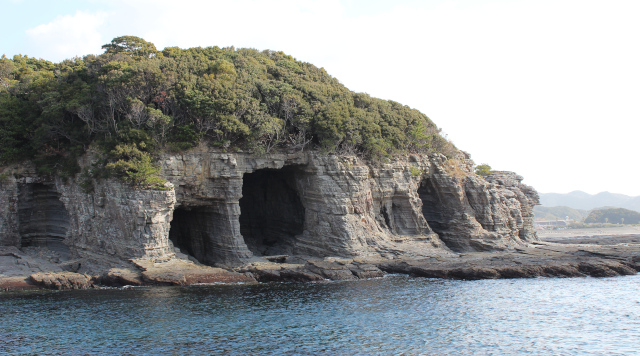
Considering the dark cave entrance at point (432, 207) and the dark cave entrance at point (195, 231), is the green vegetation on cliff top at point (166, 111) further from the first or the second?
the dark cave entrance at point (195, 231)

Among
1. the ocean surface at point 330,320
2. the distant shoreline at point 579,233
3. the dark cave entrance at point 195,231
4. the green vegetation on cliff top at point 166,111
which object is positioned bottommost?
the ocean surface at point 330,320

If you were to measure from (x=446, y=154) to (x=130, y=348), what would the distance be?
41703 millimetres

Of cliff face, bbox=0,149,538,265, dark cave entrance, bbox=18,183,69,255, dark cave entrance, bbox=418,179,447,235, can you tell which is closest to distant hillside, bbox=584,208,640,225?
cliff face, bbox=0,149,538,265

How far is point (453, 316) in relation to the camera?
2781cm

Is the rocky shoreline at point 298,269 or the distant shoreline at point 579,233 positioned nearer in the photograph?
the rocky shoreline at point 298,269

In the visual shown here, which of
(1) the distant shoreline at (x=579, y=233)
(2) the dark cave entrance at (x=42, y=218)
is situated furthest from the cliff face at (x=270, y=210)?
(1) the distant shoreline at (x=579, y=233)

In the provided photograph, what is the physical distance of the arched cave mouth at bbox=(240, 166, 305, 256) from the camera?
49.3 metres

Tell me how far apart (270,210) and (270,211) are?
0.36 feet

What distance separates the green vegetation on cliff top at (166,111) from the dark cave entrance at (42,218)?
2421mm

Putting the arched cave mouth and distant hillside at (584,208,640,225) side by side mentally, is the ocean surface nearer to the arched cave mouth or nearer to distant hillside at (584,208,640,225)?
the arched cave mouth

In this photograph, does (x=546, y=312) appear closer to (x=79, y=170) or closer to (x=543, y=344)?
(x=543, y=344)

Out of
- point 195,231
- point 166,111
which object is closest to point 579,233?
point 195,231

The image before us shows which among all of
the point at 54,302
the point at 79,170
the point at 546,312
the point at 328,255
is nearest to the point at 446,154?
the point at 328,255

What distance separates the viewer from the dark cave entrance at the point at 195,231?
4362 cm
